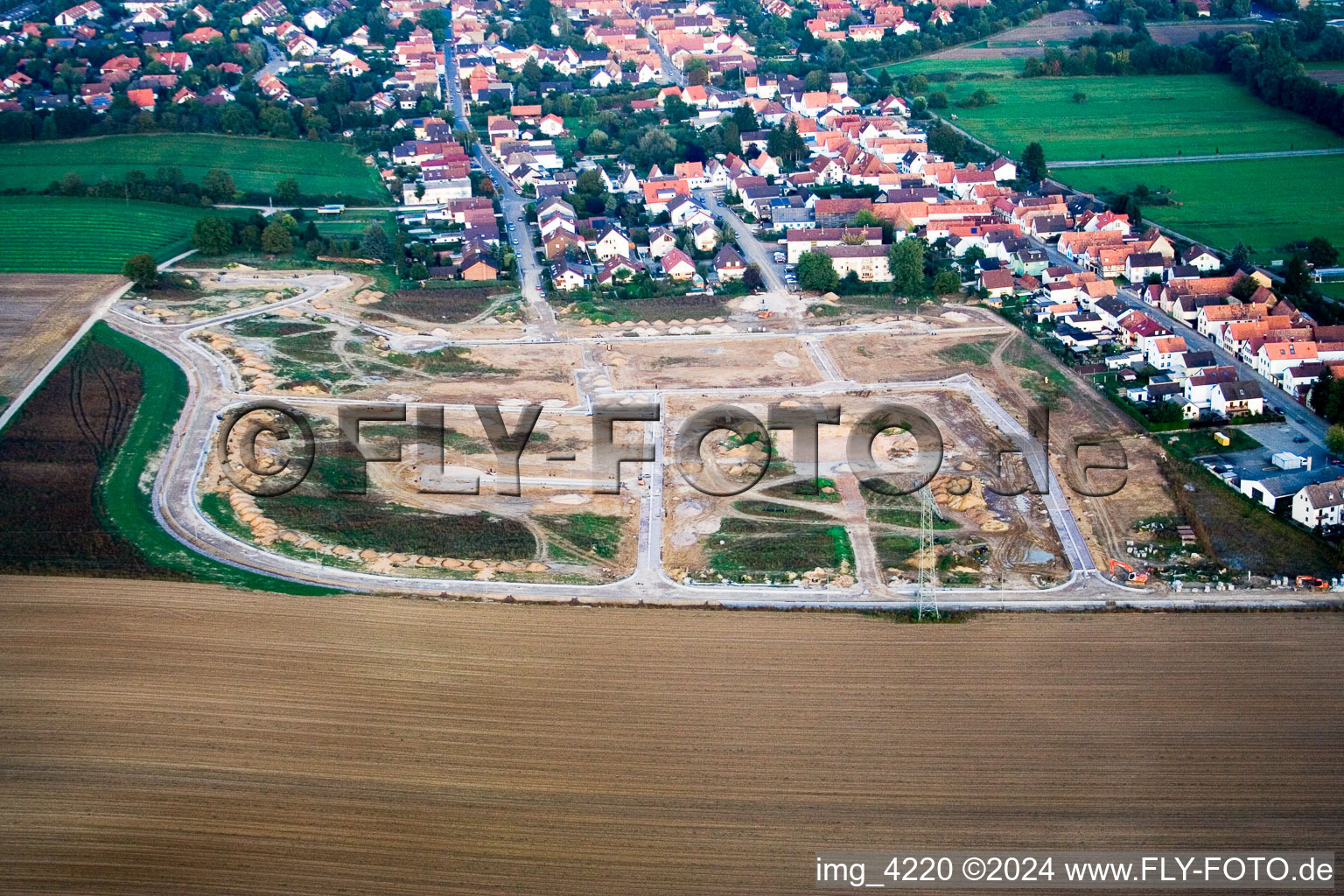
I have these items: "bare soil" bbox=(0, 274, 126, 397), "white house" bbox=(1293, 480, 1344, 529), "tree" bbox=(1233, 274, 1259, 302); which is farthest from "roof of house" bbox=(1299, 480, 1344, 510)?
"bare soil" bbox=(0, 274, 126, 397)

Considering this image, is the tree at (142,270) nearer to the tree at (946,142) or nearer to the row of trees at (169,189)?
the row of trees at (169,189)

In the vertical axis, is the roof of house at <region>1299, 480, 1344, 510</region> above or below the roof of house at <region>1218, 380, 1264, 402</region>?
below

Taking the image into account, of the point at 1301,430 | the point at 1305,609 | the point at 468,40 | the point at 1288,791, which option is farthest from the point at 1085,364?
→ the point at 468,40

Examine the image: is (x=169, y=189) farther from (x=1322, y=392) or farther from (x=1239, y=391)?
(x=1322, y=392)

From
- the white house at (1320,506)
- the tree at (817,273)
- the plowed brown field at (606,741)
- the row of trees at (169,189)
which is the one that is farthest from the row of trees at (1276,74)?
the row of trees at (169,189)

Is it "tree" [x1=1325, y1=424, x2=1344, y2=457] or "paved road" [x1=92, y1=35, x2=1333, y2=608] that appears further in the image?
"tree" [x1=1325, y1=424, x2=1344, y2=457]

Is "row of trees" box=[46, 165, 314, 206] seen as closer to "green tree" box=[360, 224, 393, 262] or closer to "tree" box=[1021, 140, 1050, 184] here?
"green tree" box=[360, 224, 393, 262]

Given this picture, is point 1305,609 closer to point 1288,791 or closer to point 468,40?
point 1288,791
